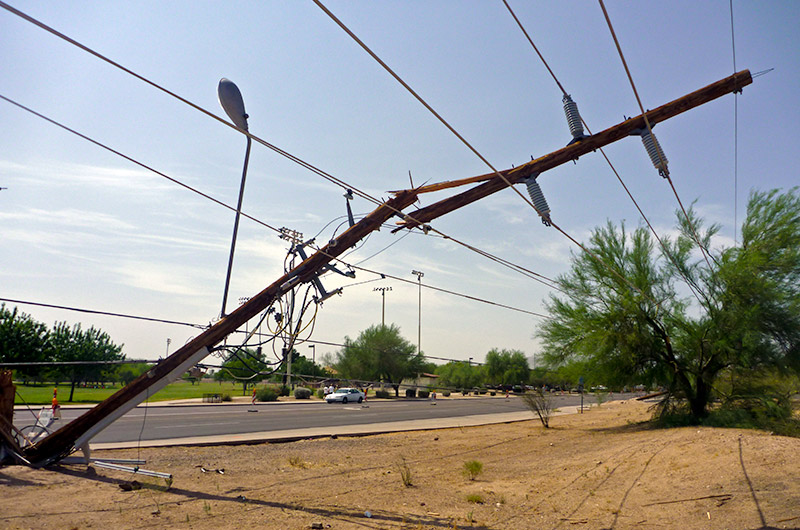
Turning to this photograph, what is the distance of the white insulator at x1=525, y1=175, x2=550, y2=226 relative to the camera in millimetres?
10703

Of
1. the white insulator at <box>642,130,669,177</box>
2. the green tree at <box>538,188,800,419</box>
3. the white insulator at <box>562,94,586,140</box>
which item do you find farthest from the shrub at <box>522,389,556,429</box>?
the white insulator at <box>562,94,586,140</box>

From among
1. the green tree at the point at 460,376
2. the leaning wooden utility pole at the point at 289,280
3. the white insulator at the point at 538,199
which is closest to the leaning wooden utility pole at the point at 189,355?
the leaning wooden utility pole at the point at 289,280

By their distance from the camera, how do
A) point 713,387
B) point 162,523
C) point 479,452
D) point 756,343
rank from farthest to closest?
point 713,387, point 756,343, point 479,452, point 162,523

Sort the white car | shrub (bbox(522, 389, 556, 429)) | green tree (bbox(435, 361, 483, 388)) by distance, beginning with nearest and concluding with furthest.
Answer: shrub (bbox(522, 389, 556, 429)) → the white car → green tree (bbox(435, 361, 483, 388))

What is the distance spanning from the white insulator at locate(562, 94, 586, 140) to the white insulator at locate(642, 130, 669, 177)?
3.87 ft

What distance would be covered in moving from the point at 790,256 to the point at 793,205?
2.20 metres

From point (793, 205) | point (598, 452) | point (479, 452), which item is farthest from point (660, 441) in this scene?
point (793, 205)

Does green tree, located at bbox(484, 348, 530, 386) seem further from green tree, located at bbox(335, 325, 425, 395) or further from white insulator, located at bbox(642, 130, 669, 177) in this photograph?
white insulator, located at bbox(642, 130, 669, 177)

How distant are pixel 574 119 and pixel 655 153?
1.66m

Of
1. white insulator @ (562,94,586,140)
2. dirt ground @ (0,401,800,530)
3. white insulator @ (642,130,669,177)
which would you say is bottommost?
dirt ground @ (0,401,800,530)

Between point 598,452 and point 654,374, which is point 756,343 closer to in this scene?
point 654,374

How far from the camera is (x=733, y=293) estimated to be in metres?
22.1

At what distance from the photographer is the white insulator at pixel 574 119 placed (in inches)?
421

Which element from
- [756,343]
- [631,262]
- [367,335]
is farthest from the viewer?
[367,335]
